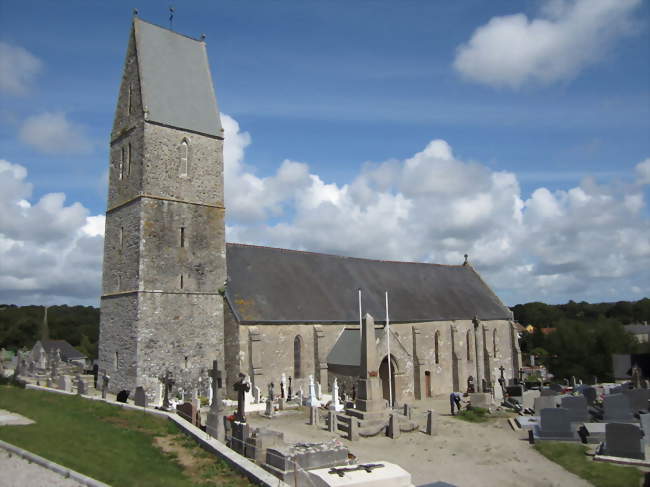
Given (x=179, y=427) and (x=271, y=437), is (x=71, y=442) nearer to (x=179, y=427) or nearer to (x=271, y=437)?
(x=179, y=427)

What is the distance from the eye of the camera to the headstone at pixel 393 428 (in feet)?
59.6

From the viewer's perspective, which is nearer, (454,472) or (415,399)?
(454,472)

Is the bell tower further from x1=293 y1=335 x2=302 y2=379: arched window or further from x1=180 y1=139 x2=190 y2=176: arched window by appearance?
x1=293 y1=335 x2=302 y2=379: arched window

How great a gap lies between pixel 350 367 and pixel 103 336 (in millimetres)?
12471

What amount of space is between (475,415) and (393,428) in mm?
5754

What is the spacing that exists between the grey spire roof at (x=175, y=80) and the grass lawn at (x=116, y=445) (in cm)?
1443

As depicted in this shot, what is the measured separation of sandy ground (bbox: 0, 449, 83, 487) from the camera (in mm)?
9086

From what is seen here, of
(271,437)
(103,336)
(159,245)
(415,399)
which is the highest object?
(159,245)

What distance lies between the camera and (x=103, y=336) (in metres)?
26.0

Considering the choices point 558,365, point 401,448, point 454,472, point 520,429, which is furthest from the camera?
point 558,365

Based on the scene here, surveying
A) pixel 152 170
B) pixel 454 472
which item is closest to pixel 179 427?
pixel 454 472

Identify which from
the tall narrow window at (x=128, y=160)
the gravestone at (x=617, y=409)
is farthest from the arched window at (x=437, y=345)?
the tall narrow window at (x=128, y=160)

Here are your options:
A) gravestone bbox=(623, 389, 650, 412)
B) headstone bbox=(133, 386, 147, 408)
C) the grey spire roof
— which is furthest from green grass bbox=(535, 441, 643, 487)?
the grey spire roof

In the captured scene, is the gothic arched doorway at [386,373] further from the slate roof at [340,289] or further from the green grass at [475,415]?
the green grass at [475,415]
